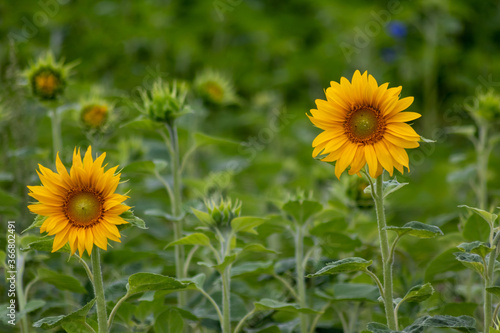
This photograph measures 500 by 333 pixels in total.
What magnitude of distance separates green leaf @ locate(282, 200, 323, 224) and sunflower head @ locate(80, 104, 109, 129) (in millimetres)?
555

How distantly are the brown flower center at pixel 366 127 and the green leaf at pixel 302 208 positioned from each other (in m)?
0.30

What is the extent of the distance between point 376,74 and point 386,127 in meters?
2.42

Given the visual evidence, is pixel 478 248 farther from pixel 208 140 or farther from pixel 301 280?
pixel 208 140

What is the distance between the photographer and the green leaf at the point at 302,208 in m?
1.19

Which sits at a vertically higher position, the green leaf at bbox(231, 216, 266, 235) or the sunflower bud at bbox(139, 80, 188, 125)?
the sunflower bud at bbox(139, 80, 188, 125)

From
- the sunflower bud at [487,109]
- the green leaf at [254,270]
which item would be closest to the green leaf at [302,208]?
the green leaf at [254,270]

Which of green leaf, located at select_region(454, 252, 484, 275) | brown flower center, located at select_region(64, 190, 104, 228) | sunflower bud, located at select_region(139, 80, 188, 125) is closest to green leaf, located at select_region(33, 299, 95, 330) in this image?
brown flower center, located at select_region(64, 190, 104, 228)

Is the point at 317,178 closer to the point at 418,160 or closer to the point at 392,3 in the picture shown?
the point at 418,160

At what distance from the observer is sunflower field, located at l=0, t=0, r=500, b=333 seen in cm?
92

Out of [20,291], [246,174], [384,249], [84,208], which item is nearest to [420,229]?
[384,249]

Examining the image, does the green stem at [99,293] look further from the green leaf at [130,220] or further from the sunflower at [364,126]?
the sunflower at [364,126]

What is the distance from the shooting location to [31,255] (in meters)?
1.29

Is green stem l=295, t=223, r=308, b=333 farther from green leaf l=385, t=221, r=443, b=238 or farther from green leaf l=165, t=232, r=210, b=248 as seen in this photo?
green leaf l=385, t=221, r=443, b=238

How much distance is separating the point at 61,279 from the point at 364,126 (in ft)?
2.15
